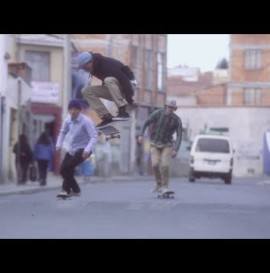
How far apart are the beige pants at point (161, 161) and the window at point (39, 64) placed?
2534 centimetres

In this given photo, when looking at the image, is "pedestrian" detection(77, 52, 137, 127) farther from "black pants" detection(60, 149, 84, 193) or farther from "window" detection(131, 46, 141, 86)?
"window" detection(131, 46, 141, 86)

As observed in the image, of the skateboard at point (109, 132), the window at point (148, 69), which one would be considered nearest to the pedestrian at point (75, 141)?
the skateboard at point (109, 132)

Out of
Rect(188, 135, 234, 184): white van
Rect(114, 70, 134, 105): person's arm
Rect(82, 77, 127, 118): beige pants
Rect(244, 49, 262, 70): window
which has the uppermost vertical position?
Rect(244, 49, 262, 70): window

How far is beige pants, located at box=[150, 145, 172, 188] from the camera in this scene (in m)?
17.5

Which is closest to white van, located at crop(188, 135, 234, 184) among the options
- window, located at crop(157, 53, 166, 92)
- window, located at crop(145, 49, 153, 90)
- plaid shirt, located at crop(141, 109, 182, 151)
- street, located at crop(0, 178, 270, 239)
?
plaid shirt, located at crop(141, 109, 182, 151)

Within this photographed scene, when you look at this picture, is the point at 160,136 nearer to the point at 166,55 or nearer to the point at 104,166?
the point at 104,166

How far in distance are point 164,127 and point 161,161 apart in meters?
0.80

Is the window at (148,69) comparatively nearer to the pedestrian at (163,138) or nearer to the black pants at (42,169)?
the black pants at (42,169)

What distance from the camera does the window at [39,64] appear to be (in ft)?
140

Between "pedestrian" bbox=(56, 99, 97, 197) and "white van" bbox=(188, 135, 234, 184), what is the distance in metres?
18.1
